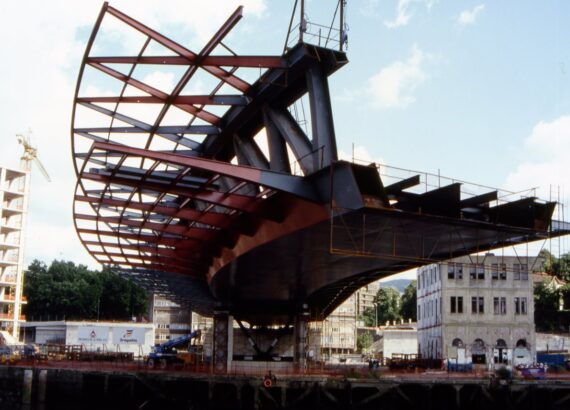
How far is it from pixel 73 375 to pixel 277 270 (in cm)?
1949

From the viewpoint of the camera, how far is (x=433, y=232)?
3525cm

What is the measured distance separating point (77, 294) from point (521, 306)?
3584 inches

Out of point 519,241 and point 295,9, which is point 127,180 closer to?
point 295,9

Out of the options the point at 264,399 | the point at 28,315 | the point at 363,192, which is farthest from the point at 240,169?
the point at 28,315

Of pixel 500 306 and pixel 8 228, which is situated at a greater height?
pixel 8 228

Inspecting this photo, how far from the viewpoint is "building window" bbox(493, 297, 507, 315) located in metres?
88.2

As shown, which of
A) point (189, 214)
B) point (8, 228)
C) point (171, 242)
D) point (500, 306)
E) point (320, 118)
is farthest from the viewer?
point (8, 228)

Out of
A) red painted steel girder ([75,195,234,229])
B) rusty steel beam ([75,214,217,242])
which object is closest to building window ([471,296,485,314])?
rusty steel beam ([75,214,217,242])

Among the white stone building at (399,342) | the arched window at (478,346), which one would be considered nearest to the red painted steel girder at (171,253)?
the arched window at (478,346)

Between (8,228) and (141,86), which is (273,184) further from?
(8,228)

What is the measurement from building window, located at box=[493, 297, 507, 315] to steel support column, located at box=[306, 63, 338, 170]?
62992mm

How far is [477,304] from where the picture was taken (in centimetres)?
8875

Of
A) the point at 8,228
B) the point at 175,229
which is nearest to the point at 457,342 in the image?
the point at 175,229

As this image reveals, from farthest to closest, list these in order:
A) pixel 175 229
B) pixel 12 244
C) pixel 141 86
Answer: pixel 12 244
pixel 175 229
pixel 141 86
